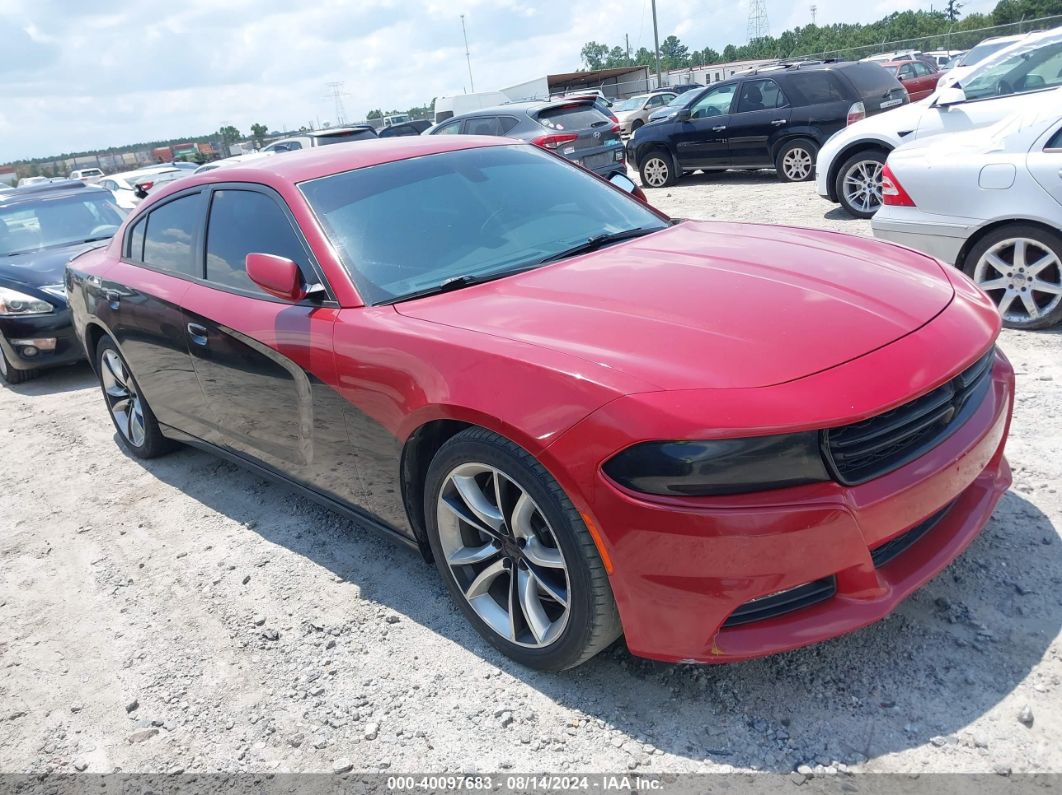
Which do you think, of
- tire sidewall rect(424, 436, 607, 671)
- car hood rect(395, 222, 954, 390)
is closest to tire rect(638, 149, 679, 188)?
car hood rect(395, 222, 954, 390)

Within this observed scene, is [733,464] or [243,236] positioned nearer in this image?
[733,464]

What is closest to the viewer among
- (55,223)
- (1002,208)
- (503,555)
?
(503,555)

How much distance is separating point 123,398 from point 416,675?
328 cm

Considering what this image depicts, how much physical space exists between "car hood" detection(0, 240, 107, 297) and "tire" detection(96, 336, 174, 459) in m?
2.43

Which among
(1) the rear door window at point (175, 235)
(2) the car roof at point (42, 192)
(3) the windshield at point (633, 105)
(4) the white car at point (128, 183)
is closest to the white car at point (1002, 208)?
(1) the rear door window at point (175, 235)

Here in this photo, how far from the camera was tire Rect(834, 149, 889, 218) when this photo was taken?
28.5 ft

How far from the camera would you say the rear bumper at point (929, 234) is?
5.13 m

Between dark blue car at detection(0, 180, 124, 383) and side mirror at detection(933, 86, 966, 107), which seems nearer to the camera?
dark blue car at detection(0, 180, 124, 383)

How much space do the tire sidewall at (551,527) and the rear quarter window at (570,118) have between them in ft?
32.8

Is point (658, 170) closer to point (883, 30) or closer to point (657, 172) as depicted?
point (657, 172)

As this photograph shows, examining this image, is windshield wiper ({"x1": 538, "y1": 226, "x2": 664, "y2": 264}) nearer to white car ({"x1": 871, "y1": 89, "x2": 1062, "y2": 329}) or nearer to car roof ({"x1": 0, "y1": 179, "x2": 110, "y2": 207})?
white car ({"x1": 871, "y1": 89, "x2": 1062, "y2": 329})

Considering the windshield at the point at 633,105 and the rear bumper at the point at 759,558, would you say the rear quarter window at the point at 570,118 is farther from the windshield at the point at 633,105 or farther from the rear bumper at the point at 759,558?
the windshield at the point at 633,105

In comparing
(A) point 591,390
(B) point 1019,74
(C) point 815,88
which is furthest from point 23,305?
(C) point 815,88

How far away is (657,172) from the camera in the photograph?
13.8m
